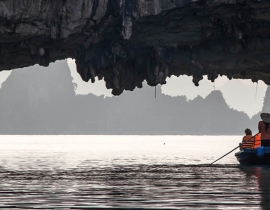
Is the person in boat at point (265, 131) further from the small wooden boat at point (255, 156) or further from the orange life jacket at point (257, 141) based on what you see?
the orange life jacket at point (257, 141)

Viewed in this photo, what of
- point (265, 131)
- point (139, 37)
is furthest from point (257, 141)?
point (139, 37)

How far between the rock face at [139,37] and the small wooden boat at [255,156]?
7696 mm

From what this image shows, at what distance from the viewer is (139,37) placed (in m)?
33.7

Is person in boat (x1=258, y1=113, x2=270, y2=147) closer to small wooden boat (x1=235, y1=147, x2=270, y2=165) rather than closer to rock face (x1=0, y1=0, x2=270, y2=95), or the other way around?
small wooden boat (x1=235, y1=147, x2=270, y2=165)

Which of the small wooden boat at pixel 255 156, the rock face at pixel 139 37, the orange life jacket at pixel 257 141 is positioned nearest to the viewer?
the rock face at pixel 139 37

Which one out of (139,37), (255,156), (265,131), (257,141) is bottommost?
(255,156)

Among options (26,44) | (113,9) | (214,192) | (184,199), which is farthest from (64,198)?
(26,44)

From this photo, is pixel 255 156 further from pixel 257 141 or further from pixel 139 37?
pixel 139 37

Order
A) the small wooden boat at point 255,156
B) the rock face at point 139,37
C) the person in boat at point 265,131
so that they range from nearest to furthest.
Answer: the rock face at point 139,37, the person in boat at point 265,131, the small wooden boat at point 255,156

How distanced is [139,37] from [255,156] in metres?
11.6

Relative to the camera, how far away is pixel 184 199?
612 inches

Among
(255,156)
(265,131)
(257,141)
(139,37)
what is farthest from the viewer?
(139,37)

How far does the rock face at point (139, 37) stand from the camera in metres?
29.2

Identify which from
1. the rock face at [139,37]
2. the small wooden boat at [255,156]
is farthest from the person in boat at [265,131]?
the rock face at [139,37]
